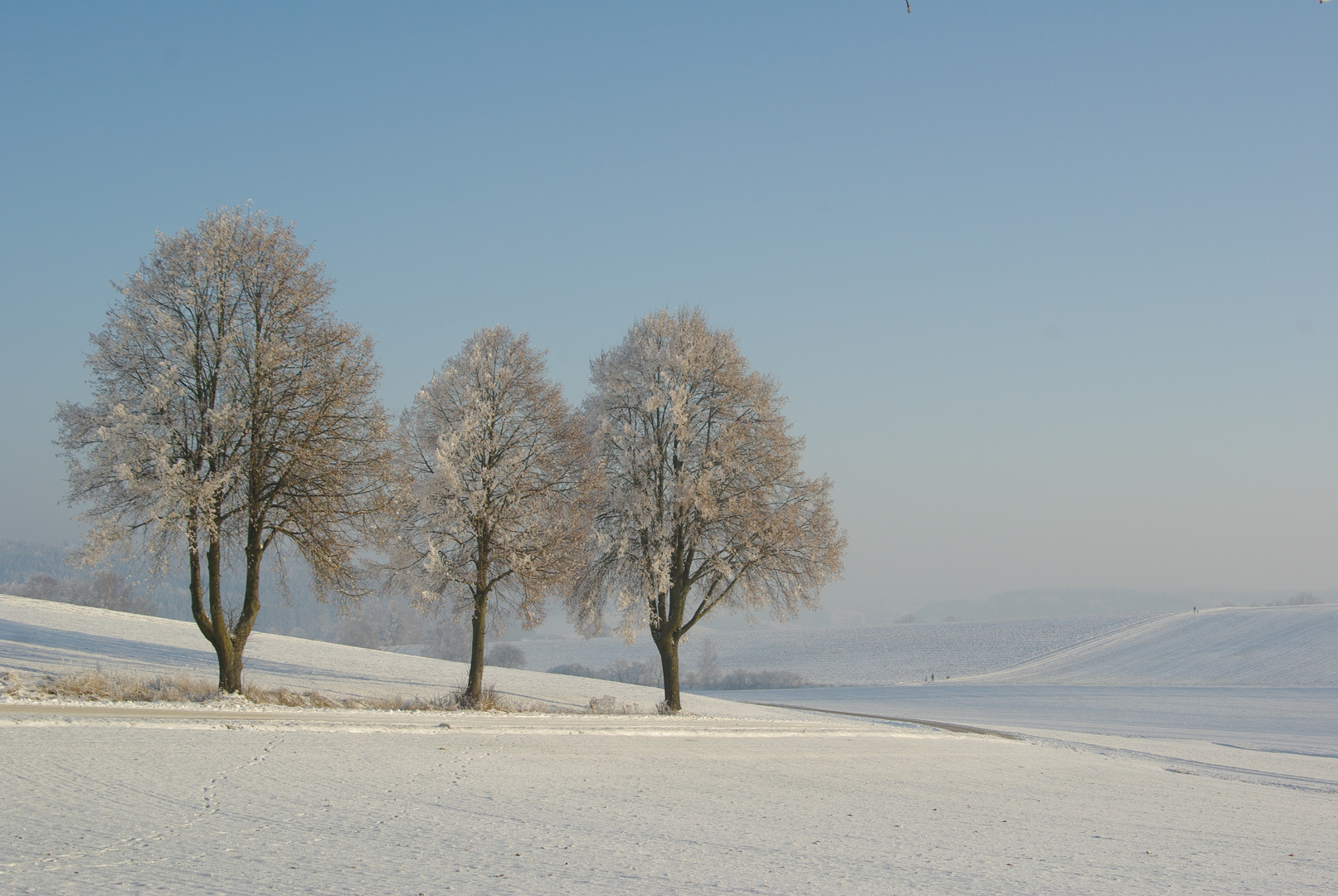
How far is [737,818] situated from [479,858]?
11.6 ft

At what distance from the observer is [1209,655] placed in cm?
6619

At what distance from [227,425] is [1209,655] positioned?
235 feet

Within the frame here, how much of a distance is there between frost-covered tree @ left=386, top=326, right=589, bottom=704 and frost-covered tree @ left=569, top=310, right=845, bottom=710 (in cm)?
149

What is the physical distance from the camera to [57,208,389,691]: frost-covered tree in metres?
19.5

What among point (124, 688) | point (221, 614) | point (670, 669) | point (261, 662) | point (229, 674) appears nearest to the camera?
point (124, 688)

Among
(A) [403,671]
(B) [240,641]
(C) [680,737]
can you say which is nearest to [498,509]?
(B) [240,641]

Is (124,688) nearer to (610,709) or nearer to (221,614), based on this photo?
(221,614)

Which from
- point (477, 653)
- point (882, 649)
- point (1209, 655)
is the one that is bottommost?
point (882, 649)

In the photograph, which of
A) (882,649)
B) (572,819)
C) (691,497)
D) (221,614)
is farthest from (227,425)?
(882,649)

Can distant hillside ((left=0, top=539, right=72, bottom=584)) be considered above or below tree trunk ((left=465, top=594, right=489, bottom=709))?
above

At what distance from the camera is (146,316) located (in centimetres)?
2019

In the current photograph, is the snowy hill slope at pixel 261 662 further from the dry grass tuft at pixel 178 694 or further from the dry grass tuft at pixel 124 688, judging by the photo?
the dry grass tuft at pixel 124 688

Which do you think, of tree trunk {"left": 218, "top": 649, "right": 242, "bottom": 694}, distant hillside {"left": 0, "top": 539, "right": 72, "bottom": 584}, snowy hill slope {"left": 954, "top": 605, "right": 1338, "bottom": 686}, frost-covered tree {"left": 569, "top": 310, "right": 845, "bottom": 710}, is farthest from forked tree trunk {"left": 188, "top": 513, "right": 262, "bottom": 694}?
distant hillside {"left": 0, "top": 539, "right": 72, "bottom": 584}

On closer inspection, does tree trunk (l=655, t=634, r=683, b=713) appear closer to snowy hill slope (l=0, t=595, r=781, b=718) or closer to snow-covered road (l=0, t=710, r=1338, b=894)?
snowy hill slope (l=0, t=595, r=781, b=718)
